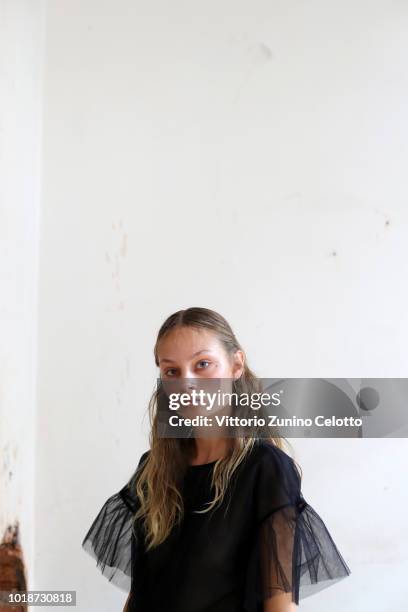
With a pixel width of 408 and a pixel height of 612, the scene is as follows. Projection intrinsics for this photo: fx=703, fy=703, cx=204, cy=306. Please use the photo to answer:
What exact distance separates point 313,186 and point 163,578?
989 mm

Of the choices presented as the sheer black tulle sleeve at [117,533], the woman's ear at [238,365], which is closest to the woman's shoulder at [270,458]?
the woman's ear at [238,365]

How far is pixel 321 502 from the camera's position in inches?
63.9

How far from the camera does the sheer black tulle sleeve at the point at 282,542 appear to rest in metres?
1.00

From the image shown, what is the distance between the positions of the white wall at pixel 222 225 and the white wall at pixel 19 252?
0.04 metres

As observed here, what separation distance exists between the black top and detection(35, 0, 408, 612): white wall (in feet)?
1.80

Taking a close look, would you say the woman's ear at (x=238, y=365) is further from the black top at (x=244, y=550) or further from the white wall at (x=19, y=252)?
the white wall at (x=19, y=252)

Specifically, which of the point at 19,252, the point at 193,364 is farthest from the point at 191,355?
the point at 19,252

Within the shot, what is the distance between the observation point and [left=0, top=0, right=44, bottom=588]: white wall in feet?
4.71

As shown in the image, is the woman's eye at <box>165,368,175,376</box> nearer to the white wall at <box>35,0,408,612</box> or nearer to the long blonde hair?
the long blonde hair

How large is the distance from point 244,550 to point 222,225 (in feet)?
2.77

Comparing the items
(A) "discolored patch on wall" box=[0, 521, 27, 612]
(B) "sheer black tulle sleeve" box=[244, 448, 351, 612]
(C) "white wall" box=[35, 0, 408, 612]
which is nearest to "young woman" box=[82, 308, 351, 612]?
(B) "sheer black tulle sleeve" box=[244, 448, 351, 612]

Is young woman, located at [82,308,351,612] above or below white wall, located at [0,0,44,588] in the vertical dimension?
below

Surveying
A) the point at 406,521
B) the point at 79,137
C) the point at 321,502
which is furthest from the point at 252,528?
the point at 79,137

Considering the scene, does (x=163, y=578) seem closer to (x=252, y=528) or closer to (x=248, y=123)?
(x=252, y=528)
